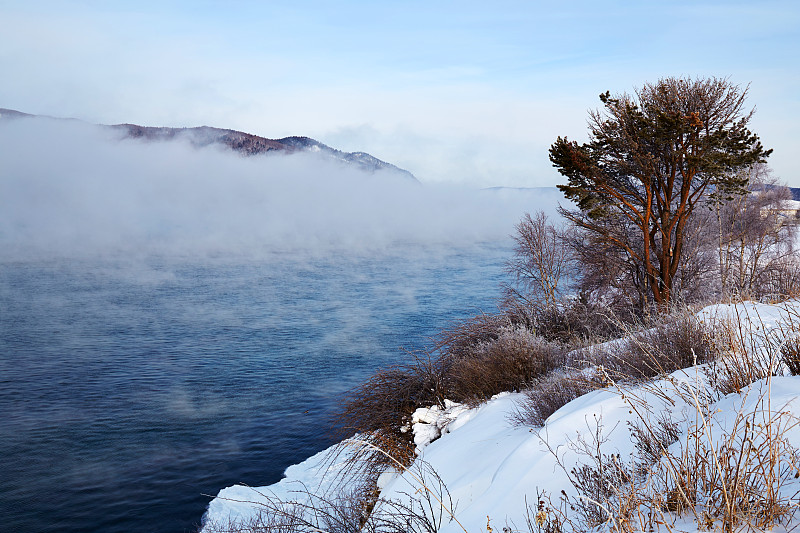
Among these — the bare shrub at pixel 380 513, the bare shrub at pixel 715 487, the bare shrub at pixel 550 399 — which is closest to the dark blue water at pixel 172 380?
the bare shrub at pixel 380 513

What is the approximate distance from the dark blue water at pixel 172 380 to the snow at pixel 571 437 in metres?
12.1

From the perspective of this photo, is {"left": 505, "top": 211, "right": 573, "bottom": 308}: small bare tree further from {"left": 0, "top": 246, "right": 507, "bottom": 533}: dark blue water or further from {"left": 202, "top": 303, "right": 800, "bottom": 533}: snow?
{"left": 202, "top": 303, "right": 800, "bottom": 533}: snow

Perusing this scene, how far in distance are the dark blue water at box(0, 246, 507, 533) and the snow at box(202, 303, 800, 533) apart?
12.1 metres

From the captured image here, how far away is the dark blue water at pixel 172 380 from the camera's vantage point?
17.6m

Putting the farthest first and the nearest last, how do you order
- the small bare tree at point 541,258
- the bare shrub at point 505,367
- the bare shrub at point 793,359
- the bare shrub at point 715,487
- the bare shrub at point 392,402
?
1. the small bare tree at point 541,258
2. the bare shrub at point 392,402
3. the bare shrub at point 505,367
4. the bare shrub at point 793,359
5. the bare shrub at point 715,487

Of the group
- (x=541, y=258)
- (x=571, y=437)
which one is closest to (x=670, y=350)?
(x=571, y=437)

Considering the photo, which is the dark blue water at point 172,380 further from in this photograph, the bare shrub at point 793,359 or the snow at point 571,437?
the bare shrub at point 793,359

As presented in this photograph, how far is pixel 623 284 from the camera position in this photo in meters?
22.1

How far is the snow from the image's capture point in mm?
3254

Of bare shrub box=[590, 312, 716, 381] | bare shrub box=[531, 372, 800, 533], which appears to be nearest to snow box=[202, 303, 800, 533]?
bare shrub box=[531, 372, 800, 533]

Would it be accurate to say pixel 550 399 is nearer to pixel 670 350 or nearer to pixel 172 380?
pixel 670 350

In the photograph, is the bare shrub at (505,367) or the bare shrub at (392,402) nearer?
the bare shrub at (505,367)

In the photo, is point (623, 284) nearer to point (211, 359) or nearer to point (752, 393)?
point (752, 393)

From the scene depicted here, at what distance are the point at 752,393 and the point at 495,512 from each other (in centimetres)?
211
